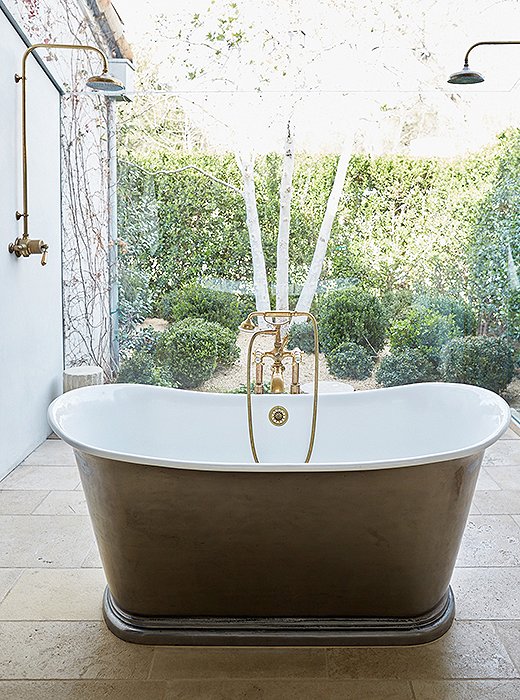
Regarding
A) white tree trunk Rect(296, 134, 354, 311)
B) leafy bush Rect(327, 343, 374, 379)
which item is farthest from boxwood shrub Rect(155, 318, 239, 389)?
leafy bush Rect(327, 343, 374, 379)

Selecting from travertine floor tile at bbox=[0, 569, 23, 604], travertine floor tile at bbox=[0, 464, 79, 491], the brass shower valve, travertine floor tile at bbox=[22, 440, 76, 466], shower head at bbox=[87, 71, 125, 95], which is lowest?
travertine floor tile at bbox=[22, 440, 76, 466]

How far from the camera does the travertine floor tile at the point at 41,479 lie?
3.68 metres

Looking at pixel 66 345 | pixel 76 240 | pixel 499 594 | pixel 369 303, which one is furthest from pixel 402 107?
pixel 499 594

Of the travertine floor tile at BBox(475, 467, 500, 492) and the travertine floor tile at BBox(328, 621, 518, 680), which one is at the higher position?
the travertine floor tile at BBox(328, 621, 518, 680)

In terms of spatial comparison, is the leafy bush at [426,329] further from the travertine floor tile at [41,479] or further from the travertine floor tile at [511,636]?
the travertine floor tile at [511,636]

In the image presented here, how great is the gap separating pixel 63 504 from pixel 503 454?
2.41 metres

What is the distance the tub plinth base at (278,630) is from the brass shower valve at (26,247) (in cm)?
219

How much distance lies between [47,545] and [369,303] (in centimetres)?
293

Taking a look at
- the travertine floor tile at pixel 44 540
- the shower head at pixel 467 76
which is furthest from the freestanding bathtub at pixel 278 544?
the shower head at pixel 467 76

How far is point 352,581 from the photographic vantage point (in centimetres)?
227

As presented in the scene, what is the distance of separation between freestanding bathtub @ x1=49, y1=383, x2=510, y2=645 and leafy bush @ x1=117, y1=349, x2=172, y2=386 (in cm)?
270

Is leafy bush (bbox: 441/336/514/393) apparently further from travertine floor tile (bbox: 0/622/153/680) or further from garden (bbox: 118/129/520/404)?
travertine floor tile (bbox: 0/622/153/680)

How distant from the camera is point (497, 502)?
3.52 metres

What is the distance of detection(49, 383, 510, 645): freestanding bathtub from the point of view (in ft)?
7.03
